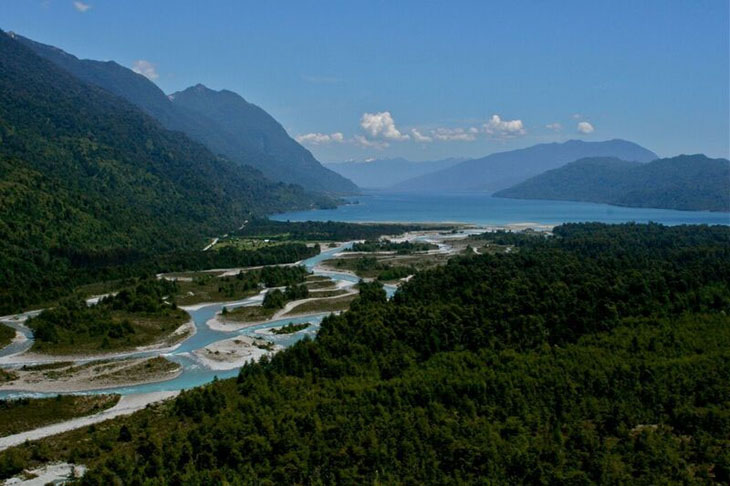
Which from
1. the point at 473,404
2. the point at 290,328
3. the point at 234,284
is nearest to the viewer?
the point at 473,404

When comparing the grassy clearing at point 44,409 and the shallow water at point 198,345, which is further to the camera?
the shallow water at point 198,345

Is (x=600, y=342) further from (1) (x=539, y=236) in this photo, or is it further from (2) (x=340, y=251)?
(1) (x=539, y=236)

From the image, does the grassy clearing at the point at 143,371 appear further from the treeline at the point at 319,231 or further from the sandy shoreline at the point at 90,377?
the treeline at the point at 319,231

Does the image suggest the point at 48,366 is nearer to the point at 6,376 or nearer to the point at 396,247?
the point at 6,376

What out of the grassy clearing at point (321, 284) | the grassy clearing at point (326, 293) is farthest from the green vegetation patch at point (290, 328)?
the grassy clearing at point (321, 284)

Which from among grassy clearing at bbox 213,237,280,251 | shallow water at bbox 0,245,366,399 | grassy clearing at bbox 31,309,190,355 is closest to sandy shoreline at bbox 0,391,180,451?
shallow water at bbox 0,245,366,399

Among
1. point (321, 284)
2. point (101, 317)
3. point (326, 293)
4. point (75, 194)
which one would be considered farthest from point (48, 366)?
point (75, 194)
